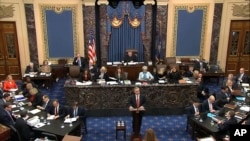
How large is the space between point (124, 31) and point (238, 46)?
229 inches

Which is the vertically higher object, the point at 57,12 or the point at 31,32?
the point at 57,12

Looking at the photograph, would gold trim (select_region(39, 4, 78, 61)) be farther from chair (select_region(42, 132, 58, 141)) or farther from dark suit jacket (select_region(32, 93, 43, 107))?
chair (select_region(42, 132, 58, 141))

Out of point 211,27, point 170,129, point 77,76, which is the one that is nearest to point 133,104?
point 170,129

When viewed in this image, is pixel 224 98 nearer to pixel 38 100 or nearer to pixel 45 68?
pixel 38 100

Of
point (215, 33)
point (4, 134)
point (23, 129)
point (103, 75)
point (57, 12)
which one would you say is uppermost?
point (57, 12)

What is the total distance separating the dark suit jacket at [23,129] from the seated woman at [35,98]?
200 cm

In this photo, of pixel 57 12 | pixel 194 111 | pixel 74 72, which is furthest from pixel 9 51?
pixel 194 111

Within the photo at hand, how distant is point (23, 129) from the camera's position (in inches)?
328

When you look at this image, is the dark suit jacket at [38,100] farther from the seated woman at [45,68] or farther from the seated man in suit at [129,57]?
the seated man in suit at [129,57]

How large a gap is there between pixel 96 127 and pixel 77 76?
14.5 feet

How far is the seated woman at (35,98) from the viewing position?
1049cm

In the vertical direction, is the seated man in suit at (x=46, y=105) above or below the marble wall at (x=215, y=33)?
below

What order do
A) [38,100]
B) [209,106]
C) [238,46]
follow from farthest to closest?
[238,46] < [38,100] < [209,106]

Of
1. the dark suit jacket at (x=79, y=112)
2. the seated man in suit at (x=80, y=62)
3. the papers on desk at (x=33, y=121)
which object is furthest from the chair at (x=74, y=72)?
the papers on desk at (x=33, y=121)
